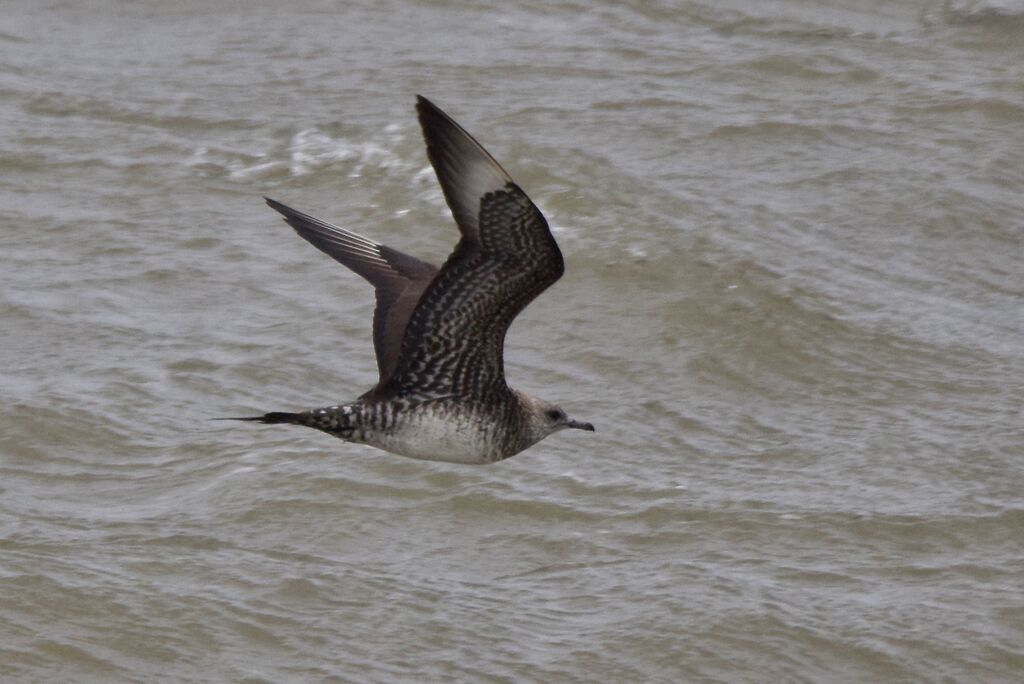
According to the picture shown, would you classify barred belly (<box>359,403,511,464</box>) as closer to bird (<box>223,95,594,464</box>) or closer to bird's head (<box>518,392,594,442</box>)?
bird (<box>223,95,594,464</box>)

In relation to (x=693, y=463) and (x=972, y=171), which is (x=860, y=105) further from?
(x=693, y=463)

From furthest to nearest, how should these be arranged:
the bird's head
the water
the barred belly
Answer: the water → the bird's head → the barred belly

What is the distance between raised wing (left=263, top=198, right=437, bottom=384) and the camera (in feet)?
19.0

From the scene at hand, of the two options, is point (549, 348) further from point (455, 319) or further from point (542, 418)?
point (455, 319)

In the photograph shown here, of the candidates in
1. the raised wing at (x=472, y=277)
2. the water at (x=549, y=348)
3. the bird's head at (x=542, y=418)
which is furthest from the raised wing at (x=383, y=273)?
the water at (x=549, y=348)

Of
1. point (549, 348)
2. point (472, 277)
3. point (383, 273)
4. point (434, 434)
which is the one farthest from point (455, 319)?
point (549, 348)

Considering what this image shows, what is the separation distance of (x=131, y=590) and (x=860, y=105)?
19.5 ft

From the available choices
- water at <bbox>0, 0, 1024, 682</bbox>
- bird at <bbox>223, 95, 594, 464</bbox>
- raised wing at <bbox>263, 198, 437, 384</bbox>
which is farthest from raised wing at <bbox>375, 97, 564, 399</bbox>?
water at <bbox>0, 0, 1024, 682</bbox>

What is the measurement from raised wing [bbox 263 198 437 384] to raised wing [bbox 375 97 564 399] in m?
0.16

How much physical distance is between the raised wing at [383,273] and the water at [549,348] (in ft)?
3.46

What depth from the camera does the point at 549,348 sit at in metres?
8.13

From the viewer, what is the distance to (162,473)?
23.4ft

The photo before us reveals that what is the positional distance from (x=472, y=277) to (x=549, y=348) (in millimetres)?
2997

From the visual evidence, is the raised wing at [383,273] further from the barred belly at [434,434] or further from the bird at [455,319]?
the barred belly at [434,434]
